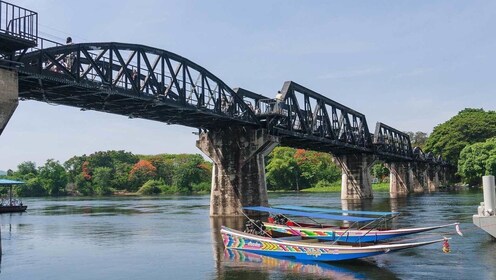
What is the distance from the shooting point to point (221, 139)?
62250 millimetres

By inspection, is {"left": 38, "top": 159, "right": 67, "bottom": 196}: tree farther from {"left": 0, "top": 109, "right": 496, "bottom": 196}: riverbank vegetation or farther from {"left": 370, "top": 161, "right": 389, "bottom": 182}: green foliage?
{"left": 370, "top": 161, "right": 389, "bottom": 182}: green foliage

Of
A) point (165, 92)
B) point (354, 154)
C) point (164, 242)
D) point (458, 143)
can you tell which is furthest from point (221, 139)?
point (458, 143)

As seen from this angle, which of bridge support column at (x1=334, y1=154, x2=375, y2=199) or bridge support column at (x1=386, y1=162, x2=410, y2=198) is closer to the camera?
bridge support column at (x1=334, y1=154, x2=375, y2=199)

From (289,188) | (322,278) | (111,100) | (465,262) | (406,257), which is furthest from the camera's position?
(289,188)

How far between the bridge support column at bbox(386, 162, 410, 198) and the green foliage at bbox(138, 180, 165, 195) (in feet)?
296

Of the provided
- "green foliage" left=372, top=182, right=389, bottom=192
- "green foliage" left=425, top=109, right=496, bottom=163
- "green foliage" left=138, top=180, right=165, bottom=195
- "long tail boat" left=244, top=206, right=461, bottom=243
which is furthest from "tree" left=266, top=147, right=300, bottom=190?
"long tail boat" left=244, top=206, right=461, bottom=243

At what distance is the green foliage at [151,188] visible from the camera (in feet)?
612

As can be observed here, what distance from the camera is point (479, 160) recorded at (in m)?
118

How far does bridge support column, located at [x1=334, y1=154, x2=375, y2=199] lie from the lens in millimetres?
104750

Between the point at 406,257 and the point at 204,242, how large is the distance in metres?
15.4

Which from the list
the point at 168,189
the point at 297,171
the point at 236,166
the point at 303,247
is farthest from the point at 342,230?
the point at 168,189

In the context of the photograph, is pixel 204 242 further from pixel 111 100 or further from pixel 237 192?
pixel 237 192

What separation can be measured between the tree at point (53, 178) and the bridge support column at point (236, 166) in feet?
487

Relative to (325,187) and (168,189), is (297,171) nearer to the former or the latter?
(325,187)
